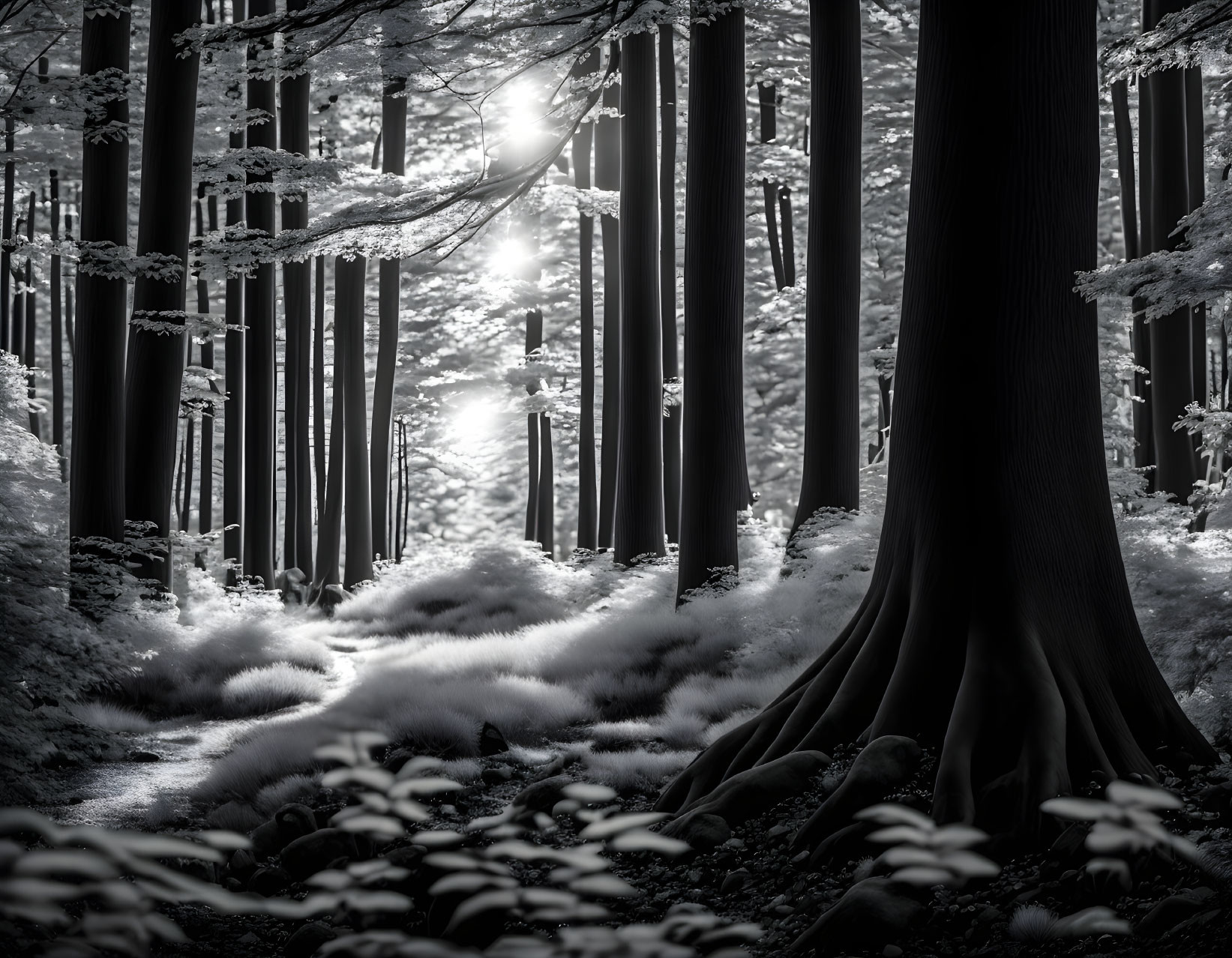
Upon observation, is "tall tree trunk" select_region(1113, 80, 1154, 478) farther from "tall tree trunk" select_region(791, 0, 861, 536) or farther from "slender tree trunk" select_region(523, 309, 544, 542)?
"slender tree trunk" select_region(523, 309, 544, 542)

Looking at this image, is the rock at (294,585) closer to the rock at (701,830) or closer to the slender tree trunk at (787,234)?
the slender tree trunk at (787,234)

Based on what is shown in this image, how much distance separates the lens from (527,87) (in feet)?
56.6

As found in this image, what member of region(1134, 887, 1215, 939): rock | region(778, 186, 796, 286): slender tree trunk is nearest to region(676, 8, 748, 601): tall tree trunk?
region(1134, 887, 1215, 939): rock

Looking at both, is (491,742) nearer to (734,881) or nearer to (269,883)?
(269,883)

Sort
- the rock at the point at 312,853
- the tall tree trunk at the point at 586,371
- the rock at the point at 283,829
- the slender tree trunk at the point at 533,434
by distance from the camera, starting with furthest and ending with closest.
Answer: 1. the slender tree trunk at the point at 533,434
2. the tall tree trunk at the point at 586,371
3. the rock at the point at 283,829
4. the rock at the point at 312,853

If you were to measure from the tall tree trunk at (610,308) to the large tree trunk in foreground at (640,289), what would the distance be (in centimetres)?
379

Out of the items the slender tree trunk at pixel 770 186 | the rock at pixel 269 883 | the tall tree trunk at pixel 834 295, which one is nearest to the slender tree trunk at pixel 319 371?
the slender tree trunk at pixel 770 186

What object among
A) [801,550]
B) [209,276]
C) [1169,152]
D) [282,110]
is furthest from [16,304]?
[1169,152]

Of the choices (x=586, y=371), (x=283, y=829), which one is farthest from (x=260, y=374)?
(x=283, y=829)

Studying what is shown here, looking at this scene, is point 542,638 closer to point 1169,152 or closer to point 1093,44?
point 1093,44

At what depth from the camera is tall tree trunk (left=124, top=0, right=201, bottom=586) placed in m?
11.1

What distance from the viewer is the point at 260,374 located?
51.7 ft

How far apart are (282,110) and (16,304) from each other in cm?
1182

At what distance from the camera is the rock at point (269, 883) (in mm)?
5230
